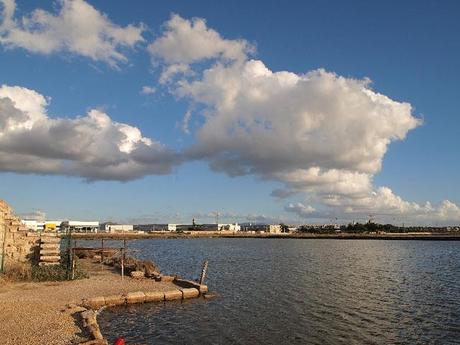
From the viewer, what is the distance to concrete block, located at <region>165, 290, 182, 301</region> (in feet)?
99.1

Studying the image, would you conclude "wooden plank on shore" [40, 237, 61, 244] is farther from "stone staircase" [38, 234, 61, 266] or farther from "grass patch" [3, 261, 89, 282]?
"grass patch" [3, 261, 89, 282]

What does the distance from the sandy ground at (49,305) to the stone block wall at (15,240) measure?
4840 mm

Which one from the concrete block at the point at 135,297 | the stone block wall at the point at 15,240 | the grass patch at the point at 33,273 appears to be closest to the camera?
the concrete block at the point at 135,297

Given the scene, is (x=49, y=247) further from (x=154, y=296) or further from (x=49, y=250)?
(x=154, y=296)

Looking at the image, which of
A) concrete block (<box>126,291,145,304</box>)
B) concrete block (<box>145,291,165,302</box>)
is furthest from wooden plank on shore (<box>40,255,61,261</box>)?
concrete block (<box>145,291,165,302</box>)

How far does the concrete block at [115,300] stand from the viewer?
2770 centimetres

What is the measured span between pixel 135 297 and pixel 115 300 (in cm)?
138

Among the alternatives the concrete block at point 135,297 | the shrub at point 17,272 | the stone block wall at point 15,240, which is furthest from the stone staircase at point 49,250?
the concrete block at point 135,297

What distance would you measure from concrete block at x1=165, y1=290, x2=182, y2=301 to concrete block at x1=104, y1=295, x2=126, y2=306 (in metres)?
3.09

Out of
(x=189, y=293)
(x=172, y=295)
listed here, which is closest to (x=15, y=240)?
(x=172, y=295)

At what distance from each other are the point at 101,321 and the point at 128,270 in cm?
1795

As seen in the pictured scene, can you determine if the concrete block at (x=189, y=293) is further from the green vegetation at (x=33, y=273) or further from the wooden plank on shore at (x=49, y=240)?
the wooden plank on shore at (x=49, y=240)

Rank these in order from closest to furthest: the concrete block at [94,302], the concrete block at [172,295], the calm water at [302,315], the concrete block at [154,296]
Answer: the calm water at [302,315] → the concrete block at [94,302] → the concrete block at [154,296] → the concrete block at [172,295]

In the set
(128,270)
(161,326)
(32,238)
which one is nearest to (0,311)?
(161,326)
